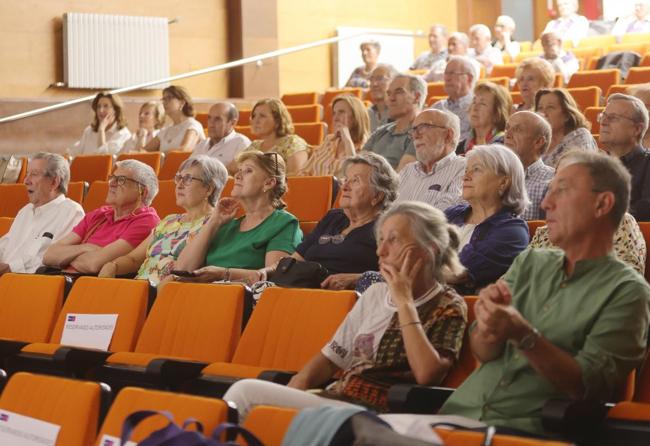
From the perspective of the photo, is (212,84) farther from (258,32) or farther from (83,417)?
(83,417)

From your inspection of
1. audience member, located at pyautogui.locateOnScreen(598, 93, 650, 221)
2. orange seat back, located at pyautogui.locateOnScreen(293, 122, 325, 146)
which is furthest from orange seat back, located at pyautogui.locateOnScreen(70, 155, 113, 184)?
audience member, located at pyautogui.locateOnScreen(598, 93, 650, 221)

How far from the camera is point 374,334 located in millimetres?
2430

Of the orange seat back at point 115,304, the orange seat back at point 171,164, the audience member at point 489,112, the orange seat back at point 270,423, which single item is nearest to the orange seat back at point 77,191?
the orange seat back at point 171,164

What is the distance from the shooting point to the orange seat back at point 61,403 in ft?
6.70

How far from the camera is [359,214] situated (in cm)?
337

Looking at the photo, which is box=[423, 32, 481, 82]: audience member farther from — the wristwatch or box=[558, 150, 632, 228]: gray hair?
the wristwatch

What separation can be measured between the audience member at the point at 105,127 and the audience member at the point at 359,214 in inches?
140

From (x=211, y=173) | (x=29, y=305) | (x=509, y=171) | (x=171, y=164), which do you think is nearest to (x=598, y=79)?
(x=171, y=164)

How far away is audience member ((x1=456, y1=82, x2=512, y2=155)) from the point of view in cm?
454

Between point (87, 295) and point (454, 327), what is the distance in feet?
4.51

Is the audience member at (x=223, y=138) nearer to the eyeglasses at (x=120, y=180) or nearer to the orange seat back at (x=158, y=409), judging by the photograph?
the eyeglasses at (x=120, y=180)

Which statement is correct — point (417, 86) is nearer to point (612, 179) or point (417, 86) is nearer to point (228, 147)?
point (228, 147)

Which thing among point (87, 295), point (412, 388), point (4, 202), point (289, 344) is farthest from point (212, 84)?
point (412, 388)

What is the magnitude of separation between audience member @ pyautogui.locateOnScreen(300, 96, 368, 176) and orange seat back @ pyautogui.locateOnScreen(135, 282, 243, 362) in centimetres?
189
